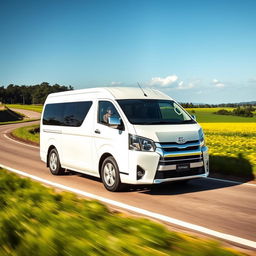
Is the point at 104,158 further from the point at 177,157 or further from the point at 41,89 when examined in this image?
the point at 41,89

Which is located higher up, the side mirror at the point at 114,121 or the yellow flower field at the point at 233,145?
the side mirror at the point at 114,121

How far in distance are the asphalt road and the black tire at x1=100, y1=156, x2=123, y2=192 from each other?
5.9 inches

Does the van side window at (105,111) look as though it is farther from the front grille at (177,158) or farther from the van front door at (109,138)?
the front grille at (177,158)

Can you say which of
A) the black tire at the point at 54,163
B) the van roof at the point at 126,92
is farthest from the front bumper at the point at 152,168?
the black tire at the point at 54,163

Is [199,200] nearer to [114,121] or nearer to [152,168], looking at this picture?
[152,168]

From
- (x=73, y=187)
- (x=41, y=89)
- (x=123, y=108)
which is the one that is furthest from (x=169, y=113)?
(x=41, y=89)

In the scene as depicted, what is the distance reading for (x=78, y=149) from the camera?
948 cm

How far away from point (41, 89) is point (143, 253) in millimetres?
159641

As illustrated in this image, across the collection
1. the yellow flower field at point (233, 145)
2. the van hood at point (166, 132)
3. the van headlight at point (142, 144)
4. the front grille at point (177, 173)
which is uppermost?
the van hood at point (166, 132)

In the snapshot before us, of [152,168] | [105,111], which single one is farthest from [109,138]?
[152,168]

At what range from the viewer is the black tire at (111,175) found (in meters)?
8.02

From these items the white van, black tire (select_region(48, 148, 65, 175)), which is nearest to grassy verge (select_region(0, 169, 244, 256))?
the white van

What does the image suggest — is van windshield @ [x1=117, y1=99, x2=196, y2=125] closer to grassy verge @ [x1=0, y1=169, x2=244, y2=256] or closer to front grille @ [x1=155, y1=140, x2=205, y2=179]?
front grille @ [x1=155, y1=140, x2=205, y2=179]

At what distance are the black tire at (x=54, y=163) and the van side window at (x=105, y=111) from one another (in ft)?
8.31
